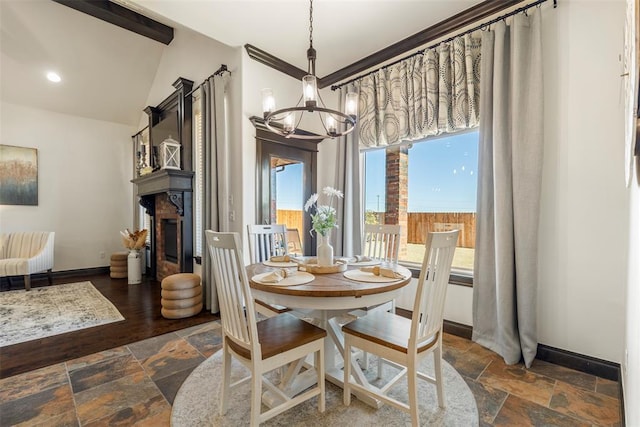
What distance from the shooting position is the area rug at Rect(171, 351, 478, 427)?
1.60 m

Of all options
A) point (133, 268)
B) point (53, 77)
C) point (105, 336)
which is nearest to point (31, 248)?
point (133, 268)

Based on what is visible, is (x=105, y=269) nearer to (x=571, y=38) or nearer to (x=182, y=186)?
(x=182, y=186)

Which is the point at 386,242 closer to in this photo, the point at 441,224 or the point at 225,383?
the point at 441,224

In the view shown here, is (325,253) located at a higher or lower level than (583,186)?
lower

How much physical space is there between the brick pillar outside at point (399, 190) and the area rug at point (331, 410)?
172 centimetres

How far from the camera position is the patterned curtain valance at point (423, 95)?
2633 mm

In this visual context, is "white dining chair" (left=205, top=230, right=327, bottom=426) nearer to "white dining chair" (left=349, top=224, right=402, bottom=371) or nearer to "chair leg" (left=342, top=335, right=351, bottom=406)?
"chair leg" (left=342, top=335, right=351, bottom=406)

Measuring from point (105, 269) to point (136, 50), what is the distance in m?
4.21

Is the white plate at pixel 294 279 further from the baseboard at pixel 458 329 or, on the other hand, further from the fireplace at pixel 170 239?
the fireplace at pixel 170 239

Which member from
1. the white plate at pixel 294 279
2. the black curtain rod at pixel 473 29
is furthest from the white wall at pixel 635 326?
the black curtain rod at pixel 473 29

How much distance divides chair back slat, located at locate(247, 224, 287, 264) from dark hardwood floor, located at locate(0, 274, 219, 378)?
1.14 m

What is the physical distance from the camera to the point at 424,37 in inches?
116

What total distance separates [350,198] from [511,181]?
177 cm

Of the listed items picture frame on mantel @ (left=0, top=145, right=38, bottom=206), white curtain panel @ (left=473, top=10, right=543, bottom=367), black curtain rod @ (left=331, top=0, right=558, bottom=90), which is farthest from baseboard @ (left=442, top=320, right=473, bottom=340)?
picture frame on mantel @ (left=0, top=145, right=38, bottom=206)
